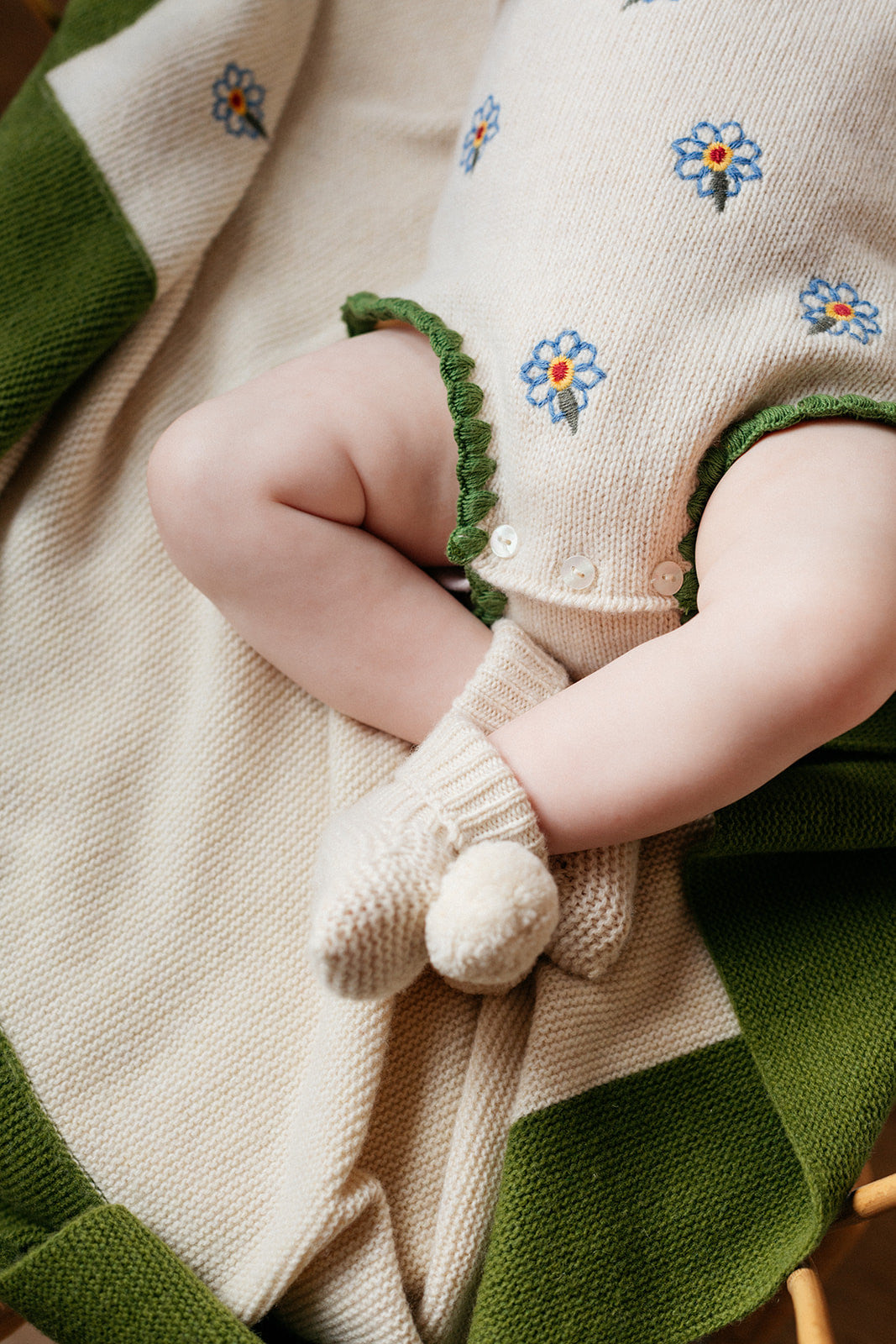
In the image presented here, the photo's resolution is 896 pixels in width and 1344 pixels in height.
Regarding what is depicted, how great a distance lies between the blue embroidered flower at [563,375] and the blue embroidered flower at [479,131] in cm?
22

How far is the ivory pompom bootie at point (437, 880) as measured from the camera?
0.57 metres

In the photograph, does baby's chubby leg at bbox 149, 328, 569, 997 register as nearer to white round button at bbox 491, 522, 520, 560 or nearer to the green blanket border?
white round button at bbox 491, 522, 520, 560

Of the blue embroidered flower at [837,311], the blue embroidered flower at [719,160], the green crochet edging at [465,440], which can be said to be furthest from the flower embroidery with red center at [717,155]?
the green crochet edging at [465,440]

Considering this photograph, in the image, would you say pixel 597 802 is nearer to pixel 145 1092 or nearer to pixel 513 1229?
pixel 513 1229

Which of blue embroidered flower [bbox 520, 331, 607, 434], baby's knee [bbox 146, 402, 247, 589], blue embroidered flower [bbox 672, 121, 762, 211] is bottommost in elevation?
baby's knee [bbox 146, 402, 247, 589]

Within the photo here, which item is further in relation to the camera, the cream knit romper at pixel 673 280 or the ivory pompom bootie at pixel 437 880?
the cream knit romper at pixel 673 280

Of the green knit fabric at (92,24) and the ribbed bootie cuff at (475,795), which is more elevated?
the green knit fabric at (92,24)

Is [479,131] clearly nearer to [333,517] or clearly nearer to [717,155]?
[717,155]

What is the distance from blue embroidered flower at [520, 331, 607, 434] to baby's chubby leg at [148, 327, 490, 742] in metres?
0.10

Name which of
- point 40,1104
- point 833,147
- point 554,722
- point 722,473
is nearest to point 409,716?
point 554,722

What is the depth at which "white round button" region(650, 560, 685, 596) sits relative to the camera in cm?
72

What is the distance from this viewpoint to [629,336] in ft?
2.25

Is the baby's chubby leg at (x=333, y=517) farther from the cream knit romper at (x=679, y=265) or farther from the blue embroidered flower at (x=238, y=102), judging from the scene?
the blue embroidered flower at (x=238, y=102)

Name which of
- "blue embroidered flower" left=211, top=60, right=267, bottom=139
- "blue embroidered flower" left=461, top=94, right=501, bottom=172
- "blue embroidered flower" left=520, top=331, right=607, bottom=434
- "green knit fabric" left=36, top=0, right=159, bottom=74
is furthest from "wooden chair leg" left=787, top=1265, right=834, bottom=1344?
"green knit fabric" left=36, top=0, right=159, bottom=74
